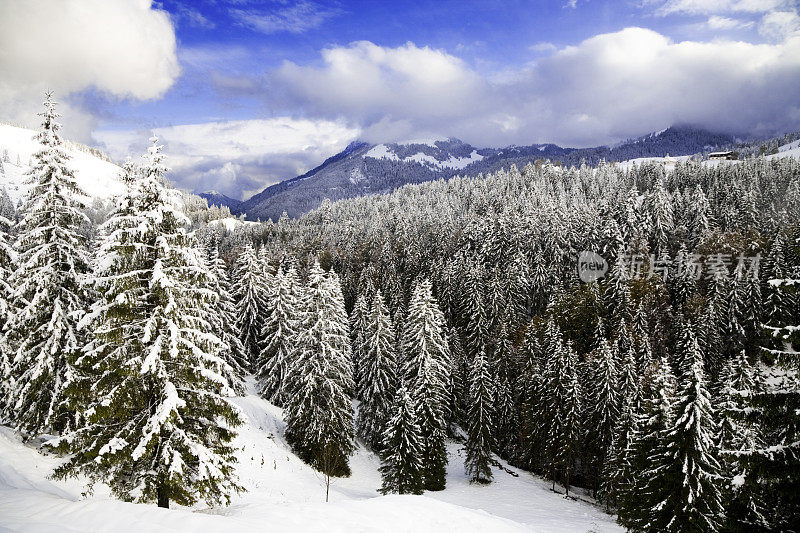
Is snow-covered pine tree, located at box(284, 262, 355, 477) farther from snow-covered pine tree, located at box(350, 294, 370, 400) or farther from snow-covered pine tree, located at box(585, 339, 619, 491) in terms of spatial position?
snow-covered pine tree, located at box(585, 339, 619, 491)

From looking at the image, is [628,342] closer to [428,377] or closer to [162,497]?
[428,377]

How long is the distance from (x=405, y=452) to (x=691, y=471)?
17.7m

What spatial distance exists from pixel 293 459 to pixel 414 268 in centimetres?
5104

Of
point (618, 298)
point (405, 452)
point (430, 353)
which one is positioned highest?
point (618, 298)

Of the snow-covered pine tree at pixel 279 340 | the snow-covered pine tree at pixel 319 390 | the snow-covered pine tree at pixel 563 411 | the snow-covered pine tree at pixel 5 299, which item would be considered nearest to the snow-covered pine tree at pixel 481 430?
the snow-covered pine tree at pixel 563 411

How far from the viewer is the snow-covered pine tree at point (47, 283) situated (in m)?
16.0

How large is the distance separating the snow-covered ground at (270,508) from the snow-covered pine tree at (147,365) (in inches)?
42.2

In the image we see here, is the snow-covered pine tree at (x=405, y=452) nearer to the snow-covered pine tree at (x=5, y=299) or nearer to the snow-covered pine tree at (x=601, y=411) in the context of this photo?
the snow-covered pine tree at (x=601, y=411)

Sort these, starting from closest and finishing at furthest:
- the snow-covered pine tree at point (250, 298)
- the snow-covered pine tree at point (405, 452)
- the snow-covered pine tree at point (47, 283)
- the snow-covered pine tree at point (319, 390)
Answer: the snow-covered pine tree at point (47, 283), the snow-covered pine tree at point (405, 452), the snow-covered pine tree at point (319, 390), the snow-covered pine tree at point (250, 298)

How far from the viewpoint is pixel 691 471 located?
17281mm

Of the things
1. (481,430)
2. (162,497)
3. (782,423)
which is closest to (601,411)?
(481,430)

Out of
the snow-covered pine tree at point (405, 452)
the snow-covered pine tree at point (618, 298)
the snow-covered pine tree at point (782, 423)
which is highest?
the snow-covered pine tree at point (618, 298)

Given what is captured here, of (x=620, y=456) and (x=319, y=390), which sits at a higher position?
(x=319, y=390)

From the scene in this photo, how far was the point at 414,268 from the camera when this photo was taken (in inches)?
3068
